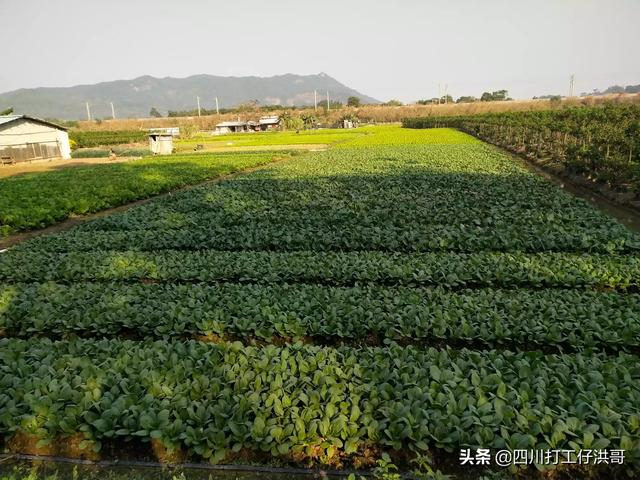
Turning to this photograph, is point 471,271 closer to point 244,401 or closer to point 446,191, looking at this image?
point 244,401

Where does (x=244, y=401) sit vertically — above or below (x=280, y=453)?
above

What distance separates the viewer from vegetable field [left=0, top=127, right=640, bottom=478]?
14.2ft

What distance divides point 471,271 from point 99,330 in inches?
280

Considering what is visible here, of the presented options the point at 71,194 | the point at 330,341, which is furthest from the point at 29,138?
the point at 330,341

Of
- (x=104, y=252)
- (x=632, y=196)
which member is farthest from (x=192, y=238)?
(x=632, y=196)

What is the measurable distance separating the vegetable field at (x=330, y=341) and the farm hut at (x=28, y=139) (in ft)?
127

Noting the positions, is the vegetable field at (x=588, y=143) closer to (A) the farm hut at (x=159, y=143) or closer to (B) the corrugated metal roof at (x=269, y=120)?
(A) the farm hut at (x=159, y=143)

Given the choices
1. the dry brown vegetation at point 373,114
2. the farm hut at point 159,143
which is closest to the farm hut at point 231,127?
the dry brown vegetation at point 373,114

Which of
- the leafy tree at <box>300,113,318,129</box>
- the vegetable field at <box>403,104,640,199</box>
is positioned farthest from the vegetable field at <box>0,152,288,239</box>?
the leafy tree at <box>300,113,318,129</box>

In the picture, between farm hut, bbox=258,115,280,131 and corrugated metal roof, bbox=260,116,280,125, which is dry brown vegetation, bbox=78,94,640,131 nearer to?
corrugated metal roof, bbox=260,116,280,125

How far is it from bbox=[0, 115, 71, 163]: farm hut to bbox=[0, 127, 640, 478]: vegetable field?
3860 centimetres

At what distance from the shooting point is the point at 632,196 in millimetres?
17734

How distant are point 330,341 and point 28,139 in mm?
50202

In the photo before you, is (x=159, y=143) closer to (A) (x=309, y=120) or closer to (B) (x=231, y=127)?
(A) (x=309, y=120)
